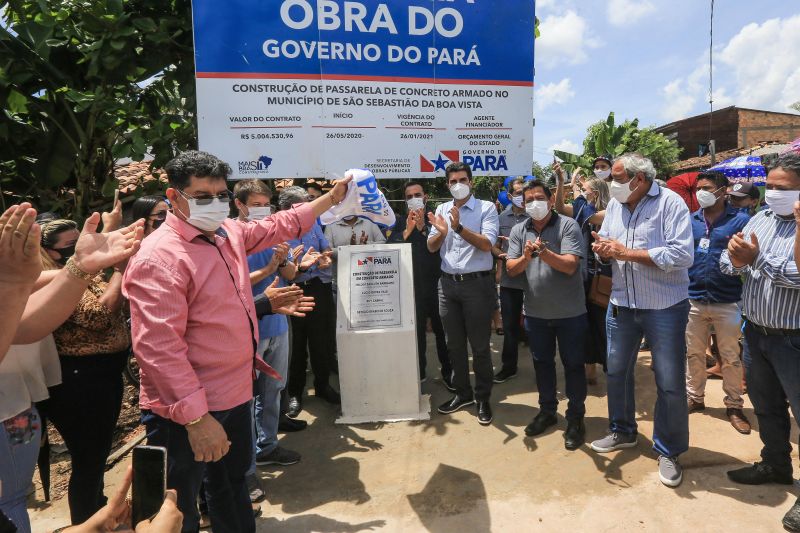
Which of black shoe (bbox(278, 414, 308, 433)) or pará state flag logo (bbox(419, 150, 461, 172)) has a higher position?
pará state flag logo (bbox(419, 150, 461, 172))

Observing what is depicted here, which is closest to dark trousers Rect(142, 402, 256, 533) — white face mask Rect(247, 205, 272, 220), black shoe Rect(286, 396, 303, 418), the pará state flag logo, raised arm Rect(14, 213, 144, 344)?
raised arm Rect(14, 213, 144, 344)

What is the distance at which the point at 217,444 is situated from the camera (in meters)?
1.98

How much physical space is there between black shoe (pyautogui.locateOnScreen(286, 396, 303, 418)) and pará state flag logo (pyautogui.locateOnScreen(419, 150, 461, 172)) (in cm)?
265

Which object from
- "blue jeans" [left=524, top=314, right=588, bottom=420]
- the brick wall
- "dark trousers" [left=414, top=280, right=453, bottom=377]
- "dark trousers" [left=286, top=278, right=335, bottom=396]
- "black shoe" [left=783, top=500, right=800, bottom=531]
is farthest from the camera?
the brick wall

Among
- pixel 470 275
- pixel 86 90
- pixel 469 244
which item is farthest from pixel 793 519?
pixel 86 90

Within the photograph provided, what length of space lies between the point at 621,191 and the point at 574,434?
185 cm

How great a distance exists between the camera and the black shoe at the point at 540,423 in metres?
3.81

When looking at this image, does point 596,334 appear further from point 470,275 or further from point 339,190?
point 339,190

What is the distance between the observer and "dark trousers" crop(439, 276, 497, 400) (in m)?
4.11

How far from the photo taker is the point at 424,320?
515cm

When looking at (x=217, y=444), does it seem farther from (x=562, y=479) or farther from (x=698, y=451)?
(x=698, y=451)

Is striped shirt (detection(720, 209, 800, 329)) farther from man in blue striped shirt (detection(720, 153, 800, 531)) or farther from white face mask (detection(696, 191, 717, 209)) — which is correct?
white face mask (detection(696, 191, 717, 209))

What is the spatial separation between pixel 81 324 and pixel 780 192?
387cm

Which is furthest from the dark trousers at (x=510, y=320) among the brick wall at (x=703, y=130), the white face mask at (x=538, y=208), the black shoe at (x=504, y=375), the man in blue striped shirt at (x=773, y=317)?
the brick wall at (x=703, y=130)
